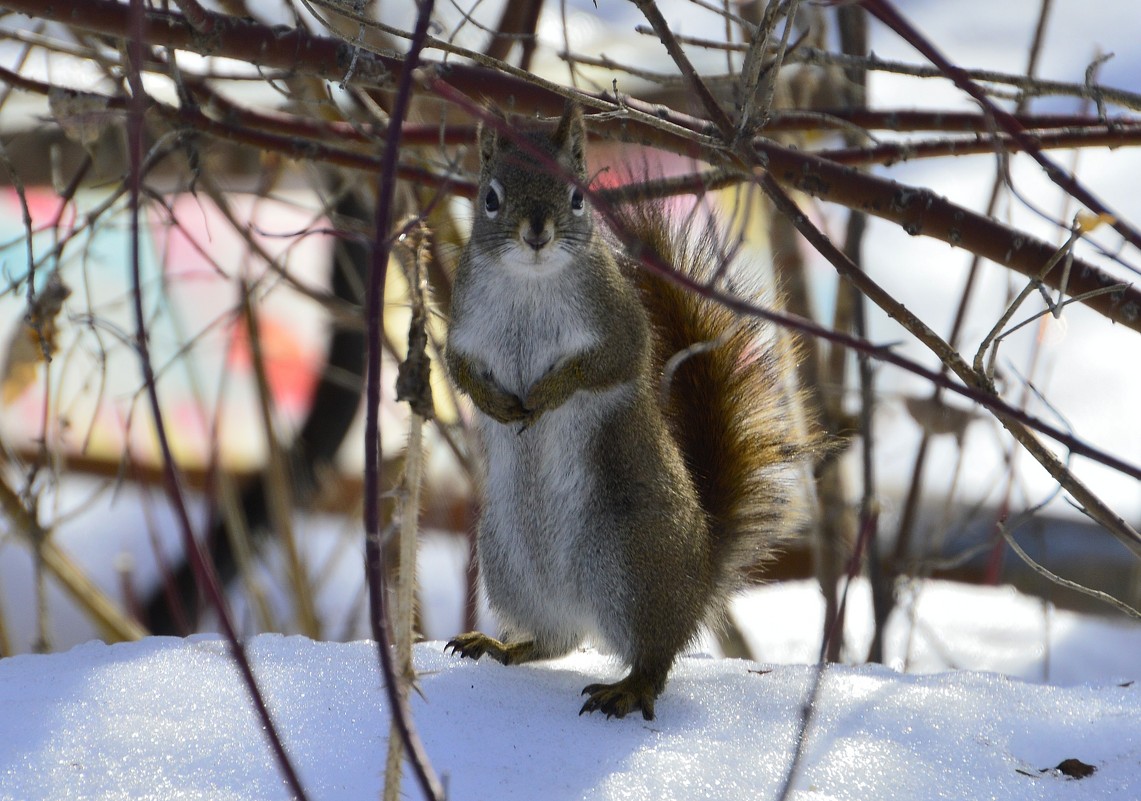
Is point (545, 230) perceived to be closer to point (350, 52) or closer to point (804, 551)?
point (350, 52)

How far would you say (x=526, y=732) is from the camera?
1163mm

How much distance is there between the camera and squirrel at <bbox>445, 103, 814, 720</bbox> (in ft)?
4.28

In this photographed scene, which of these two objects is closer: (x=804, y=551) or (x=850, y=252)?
(x=850, y=252)

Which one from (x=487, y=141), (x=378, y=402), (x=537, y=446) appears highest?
(x=487, y=141)

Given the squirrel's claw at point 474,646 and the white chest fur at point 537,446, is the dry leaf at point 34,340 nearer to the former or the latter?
the white chest fur at point 537,446

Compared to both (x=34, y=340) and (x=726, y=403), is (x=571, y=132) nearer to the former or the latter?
(x=726, y=403)

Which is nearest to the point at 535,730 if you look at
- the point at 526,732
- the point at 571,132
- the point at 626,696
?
the point at 526,732

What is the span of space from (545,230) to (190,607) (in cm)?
221

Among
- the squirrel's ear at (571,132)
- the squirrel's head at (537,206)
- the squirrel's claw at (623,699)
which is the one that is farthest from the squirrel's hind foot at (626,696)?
the squirrel's ear at (571,132)

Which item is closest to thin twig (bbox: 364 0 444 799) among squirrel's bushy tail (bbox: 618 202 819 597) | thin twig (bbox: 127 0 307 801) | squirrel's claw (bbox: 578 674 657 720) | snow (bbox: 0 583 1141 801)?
thin twig (bbox: 127 0 307 801)

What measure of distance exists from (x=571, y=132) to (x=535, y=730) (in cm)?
62

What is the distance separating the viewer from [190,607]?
3.15 metres

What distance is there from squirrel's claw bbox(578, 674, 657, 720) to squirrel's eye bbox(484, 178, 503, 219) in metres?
0.51

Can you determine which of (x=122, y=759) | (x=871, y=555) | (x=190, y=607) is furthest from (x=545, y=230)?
(x=190, y=607)
